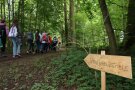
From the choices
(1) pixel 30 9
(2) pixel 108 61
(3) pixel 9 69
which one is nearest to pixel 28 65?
(3) pixel 9 69

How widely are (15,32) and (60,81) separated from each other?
264 inches

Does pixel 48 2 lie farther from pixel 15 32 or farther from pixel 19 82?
pixel 19 82

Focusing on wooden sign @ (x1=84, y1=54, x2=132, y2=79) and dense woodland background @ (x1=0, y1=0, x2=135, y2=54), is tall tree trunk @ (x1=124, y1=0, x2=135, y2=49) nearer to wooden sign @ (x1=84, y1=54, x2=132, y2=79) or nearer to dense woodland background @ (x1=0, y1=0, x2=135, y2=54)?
dense woodland background @ (x1=0, y1=0, x2=135, y2=54)

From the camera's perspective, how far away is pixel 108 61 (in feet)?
19.5

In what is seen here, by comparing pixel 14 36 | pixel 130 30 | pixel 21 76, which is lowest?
pixel 21 76

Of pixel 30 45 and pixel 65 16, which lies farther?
pixel 65 16

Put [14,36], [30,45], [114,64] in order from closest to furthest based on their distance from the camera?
[114,64], [14,36], [30,45]

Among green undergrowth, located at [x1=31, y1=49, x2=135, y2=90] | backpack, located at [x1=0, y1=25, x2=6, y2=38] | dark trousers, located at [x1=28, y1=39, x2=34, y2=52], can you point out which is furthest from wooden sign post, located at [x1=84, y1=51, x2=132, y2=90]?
dark trousers, located at [x1=28, y1=39, x2=34, y2=52]

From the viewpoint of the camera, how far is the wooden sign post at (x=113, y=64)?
5.38 meters

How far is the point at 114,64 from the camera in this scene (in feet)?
18.9

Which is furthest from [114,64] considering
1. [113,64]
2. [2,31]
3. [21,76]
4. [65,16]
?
[65,16]

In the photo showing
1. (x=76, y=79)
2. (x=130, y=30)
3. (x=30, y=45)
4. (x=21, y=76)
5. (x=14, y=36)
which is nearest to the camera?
(x=76, y=79)

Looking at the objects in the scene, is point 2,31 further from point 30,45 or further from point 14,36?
point 30,45

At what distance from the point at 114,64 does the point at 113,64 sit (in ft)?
0.12
